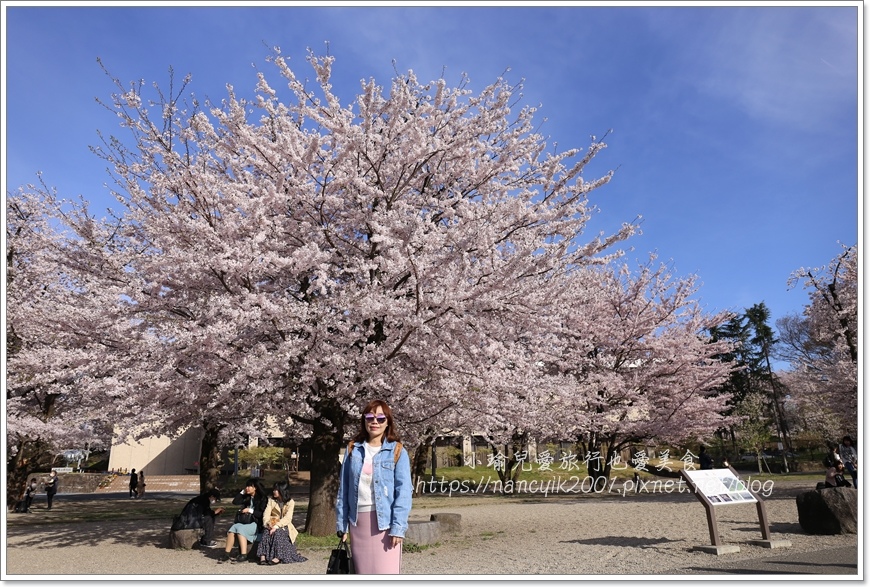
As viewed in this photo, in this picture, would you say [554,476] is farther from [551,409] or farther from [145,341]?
[145,341]

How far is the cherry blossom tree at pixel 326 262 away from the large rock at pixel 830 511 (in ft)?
16.9

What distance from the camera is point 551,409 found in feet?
51.3

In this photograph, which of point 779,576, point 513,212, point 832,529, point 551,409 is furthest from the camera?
point 551,409

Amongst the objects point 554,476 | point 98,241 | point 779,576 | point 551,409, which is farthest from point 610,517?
point 554,476

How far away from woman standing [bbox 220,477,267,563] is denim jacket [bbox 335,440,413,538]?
503cm

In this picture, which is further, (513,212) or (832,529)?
(513,212)

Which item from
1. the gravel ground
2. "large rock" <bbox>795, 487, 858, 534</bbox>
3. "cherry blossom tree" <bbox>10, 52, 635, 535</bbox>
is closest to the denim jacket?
the gravel ground

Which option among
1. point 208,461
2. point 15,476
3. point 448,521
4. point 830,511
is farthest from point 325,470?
point 15,476

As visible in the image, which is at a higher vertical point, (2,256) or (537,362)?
(2,256)

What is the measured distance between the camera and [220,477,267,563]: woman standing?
8344mm

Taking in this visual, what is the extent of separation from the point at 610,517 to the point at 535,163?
8.33 metres

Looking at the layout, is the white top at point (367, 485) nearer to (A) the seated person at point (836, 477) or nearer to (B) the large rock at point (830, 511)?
(B) the large rock at point (830, 511)
